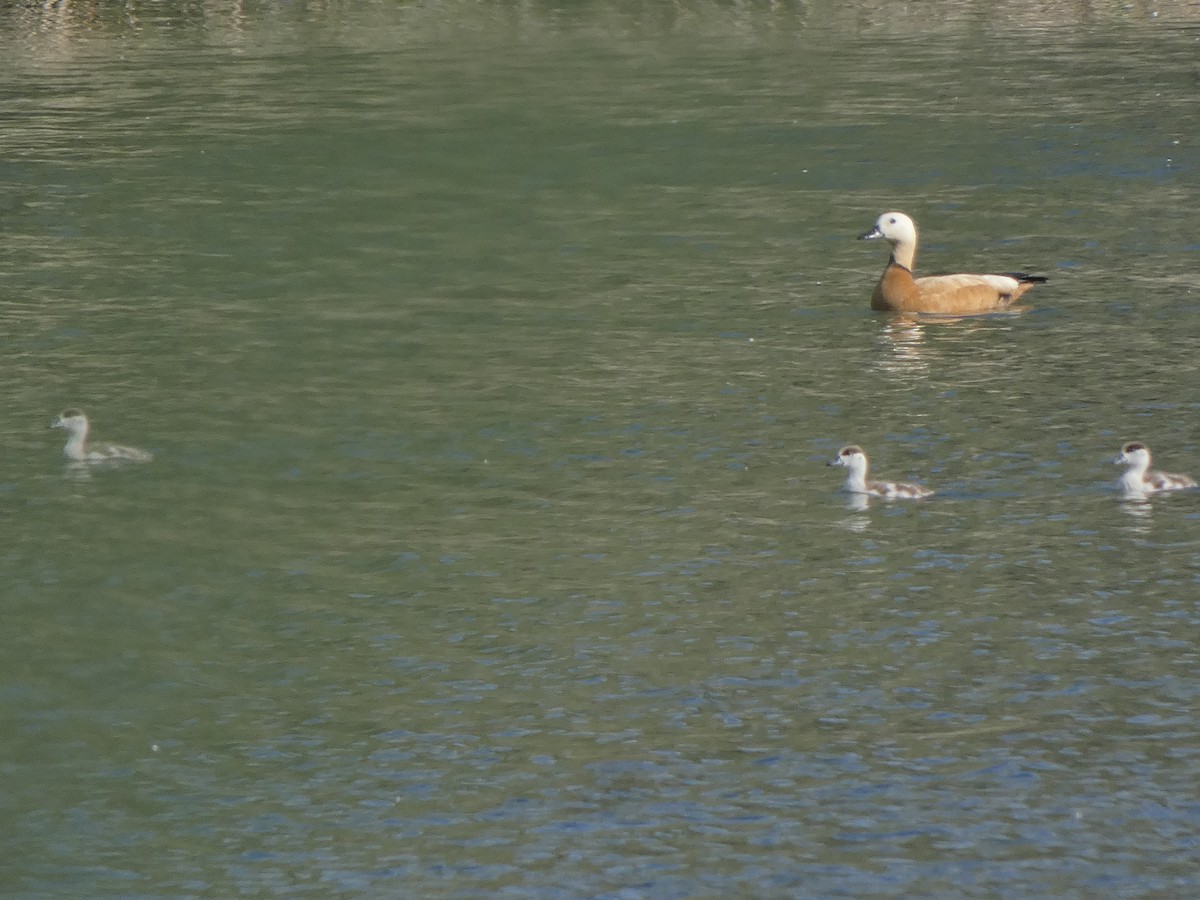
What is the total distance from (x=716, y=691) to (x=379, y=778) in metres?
2.38

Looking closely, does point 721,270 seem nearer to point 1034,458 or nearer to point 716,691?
point 1034,458

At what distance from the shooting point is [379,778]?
1284 centimetres

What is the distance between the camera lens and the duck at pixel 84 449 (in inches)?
767

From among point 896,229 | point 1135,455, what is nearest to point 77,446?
point 1135,455

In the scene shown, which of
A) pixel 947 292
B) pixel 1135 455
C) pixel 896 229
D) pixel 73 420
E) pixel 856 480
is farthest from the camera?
pixel 896 229

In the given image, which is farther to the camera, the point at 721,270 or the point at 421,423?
the point at 721,270

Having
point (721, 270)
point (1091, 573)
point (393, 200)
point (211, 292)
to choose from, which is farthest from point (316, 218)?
point (1091, 573)

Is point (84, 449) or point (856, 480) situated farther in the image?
point (84, 449)

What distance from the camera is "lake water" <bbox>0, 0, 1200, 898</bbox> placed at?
12234 millimetres

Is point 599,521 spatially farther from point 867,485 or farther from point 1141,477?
point 1141,477

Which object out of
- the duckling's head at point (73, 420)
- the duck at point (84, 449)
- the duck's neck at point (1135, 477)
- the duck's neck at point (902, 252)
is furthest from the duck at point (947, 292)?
the duckling's head at point (73, 420)

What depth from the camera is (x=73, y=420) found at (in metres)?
19.4

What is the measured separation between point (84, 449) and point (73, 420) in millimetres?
300

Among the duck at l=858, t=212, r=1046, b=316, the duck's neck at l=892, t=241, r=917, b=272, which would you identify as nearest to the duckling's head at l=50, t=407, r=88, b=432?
the duck at l=858, t=212, r=1046, b=316
